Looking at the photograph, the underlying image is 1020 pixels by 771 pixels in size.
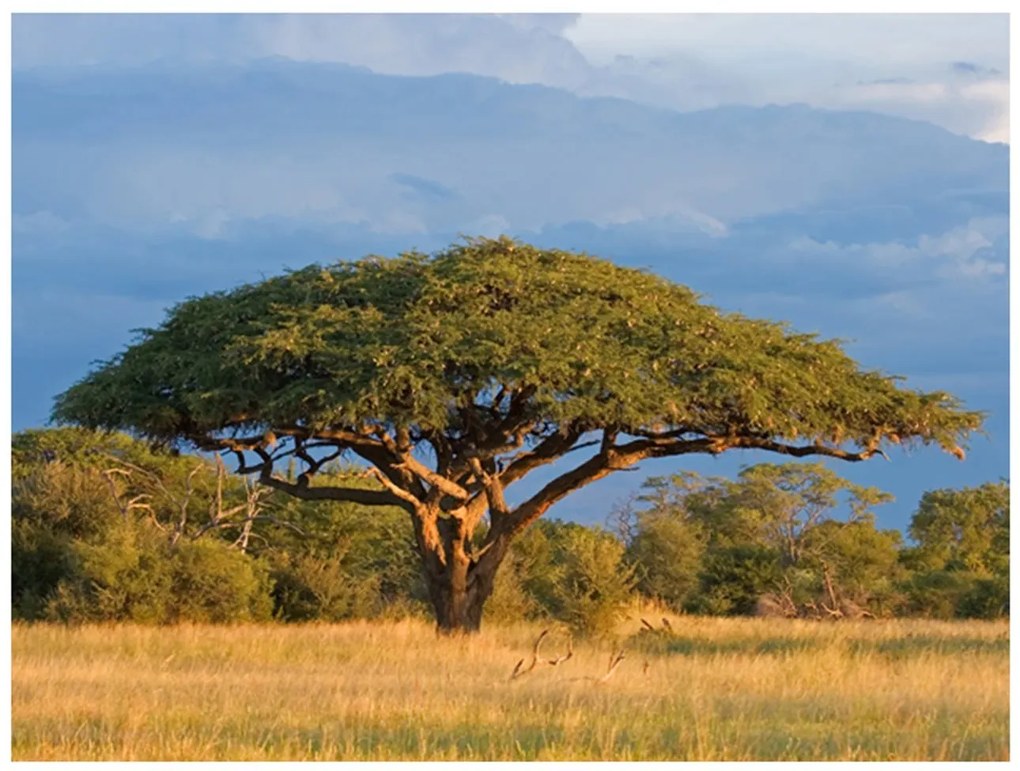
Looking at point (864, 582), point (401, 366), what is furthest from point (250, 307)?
point (864, 582)

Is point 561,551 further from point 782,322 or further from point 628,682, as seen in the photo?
point 628,682

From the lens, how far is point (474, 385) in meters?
21.5

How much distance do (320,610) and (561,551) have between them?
8.87 meters

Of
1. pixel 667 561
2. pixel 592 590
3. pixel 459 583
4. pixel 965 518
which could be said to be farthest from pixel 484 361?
pixel 965 518

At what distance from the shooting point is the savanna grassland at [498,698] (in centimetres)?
1153

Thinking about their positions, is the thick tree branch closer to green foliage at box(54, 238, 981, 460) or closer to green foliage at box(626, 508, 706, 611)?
green foliage at box(54, 238, 981, 460)

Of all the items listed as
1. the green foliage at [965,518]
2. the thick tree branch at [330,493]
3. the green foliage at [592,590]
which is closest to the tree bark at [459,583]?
the thick tree branch at [330,493]

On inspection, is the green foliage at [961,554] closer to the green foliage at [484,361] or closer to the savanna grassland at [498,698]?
the green foliage at [484,361]

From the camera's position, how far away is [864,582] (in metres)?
41.0

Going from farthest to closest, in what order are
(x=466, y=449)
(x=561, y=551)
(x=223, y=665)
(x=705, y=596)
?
(x=561, y=551), (x=705, y=596), (x=466, y=449), (x=223, y=665)

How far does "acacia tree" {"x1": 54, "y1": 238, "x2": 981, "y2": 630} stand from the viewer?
70.1ft

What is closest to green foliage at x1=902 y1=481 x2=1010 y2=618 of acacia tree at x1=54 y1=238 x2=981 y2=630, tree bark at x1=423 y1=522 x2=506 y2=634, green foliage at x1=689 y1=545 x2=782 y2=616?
green foliage at x1=689 y1=545 x2=782 y2=616

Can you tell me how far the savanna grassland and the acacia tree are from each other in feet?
9.29

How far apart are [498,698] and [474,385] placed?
24.8 ft
